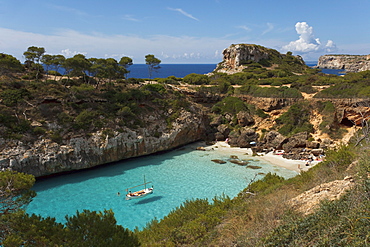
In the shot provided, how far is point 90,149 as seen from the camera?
72.9 ft

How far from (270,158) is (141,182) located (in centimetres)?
1374

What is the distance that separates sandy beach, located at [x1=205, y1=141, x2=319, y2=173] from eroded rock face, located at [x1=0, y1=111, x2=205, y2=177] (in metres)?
4.35

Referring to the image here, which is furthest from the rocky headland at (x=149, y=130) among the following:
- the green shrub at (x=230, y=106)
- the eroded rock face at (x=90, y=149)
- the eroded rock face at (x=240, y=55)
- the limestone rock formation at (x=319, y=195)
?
the eroded rock face at (x=240, y=55)

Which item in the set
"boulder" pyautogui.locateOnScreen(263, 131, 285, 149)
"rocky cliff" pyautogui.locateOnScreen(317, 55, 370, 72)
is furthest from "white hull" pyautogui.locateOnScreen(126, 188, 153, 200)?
"rocky cliff" pyautogui.locateOnScreen(317, 55, 370, 72)

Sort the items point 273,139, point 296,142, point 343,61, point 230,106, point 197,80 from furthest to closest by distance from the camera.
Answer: point 343,61
point 197,80
point 230,106
point 273,139
point 296,142

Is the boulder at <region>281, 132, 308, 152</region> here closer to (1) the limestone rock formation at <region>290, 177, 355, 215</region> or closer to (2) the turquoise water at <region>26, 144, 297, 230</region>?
(2) the turquoise water at <region>26, 144, 297, 230</region>

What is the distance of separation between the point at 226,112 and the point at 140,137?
14.2 m

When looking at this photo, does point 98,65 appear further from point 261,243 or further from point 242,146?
point 261,243

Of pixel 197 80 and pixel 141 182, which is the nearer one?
pixel 141 182

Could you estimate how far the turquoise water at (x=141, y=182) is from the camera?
620 inches

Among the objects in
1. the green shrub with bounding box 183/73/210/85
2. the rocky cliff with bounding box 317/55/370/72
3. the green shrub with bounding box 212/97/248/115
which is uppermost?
the rocky cliff with bounding box 317/55/370/72

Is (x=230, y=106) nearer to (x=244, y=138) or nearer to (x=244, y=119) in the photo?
(x=244, y=119)

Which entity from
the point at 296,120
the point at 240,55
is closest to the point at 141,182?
the point at 296,120

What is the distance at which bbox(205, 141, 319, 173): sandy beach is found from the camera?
22.2 metres
